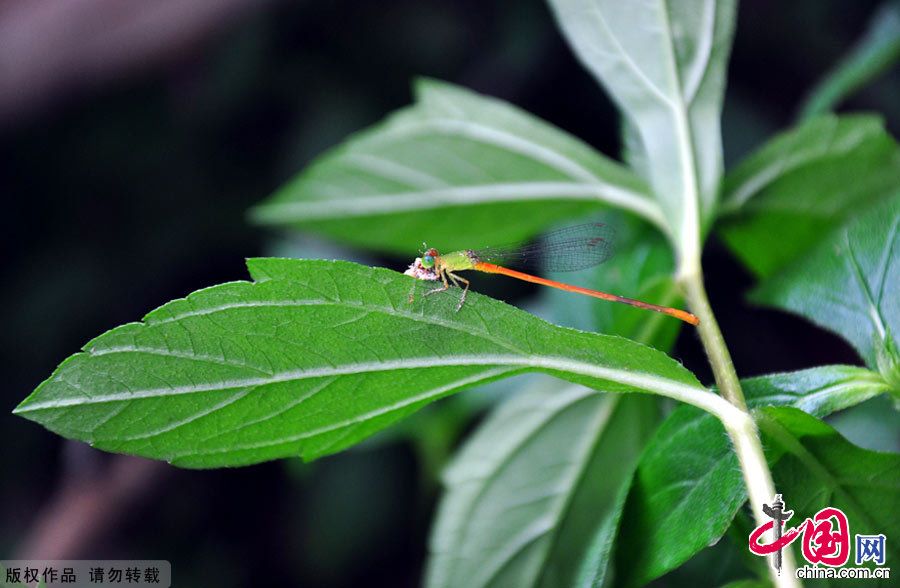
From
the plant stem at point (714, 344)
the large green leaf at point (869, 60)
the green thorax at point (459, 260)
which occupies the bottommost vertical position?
the plant stem at point (714, 344)

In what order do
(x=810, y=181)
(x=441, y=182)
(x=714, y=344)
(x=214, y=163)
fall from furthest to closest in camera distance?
(x=214, y=163) → (x=441, y=182) → (x=810, y=181) → (x=714, y=344)

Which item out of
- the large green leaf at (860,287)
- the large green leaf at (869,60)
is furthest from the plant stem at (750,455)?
the large green leaf at (869,60)

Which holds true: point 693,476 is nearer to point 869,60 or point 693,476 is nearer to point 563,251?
point 563,251

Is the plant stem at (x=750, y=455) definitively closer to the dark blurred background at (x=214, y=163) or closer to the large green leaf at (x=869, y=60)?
the large green leaf at (x=869, y=60)

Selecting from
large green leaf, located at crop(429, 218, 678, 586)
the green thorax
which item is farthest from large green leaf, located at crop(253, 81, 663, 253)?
large green leaf, located at crop(429, 218, 678, 586)

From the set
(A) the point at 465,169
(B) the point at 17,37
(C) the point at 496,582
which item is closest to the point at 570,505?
(C) the point at 496,582

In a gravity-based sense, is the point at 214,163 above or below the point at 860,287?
above

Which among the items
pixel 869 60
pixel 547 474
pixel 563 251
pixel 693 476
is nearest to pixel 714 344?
pixel 693 476

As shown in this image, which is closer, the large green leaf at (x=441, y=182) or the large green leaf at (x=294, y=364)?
the large green leaf at (x=294, y=364)

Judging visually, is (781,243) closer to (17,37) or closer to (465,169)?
(465,169)
